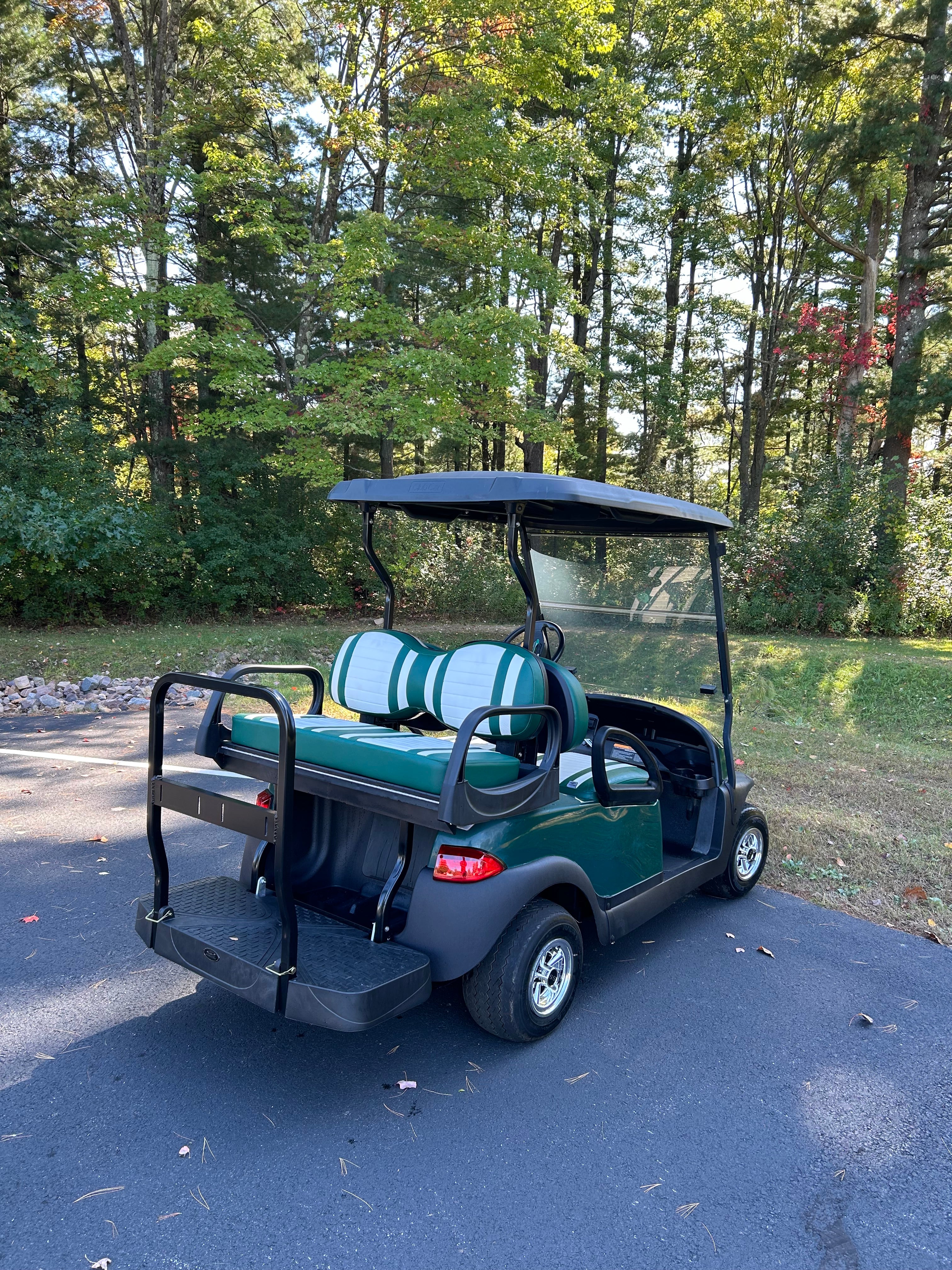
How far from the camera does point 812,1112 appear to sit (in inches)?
97.2

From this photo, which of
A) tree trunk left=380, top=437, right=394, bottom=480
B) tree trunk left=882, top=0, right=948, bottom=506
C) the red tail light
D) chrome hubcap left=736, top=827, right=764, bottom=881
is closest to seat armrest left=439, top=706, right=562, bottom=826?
the red tail light

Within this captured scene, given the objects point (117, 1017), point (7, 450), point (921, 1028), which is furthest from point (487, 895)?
point (7, 450)

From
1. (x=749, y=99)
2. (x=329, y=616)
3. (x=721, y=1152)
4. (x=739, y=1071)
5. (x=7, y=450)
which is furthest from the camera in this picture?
(x=749, y=99)

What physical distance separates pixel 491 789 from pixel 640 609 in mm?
1639

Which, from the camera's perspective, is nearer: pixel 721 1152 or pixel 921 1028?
pixel 721 1152

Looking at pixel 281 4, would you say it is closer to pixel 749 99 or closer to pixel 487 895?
pixel 749 99

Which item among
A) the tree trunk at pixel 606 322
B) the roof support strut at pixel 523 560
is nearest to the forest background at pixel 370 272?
the tree trunk at pixel 606 322

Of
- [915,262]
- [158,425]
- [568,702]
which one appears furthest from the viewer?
[915,262]

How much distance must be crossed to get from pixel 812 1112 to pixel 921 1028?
2.54 feet

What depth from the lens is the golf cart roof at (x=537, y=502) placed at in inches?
108

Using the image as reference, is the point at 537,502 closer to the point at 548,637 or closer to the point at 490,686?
the point at 490,686

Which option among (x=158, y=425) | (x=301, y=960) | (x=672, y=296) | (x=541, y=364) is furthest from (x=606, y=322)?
(x=301, y=960)

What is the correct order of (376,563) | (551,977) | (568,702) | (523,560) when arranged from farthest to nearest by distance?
1. (376,563)
2. (523,560)
3. (568,702)
4. (551,977)

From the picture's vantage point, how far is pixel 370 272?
11406 millimetres
